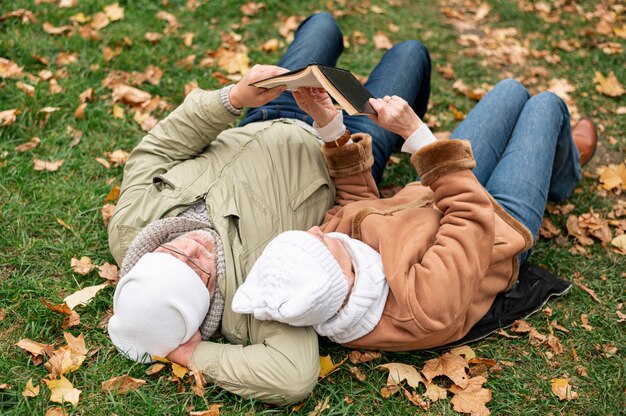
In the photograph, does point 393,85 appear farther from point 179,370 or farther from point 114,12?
point 114,12

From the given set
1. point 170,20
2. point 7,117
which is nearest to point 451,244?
point 7,117

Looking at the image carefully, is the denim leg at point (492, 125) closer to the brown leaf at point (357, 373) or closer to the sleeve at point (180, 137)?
the brown leaf at point (357, 373)

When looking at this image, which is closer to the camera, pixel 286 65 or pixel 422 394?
pixel 422 394

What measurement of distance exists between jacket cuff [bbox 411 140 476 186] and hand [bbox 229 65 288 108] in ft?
2.81

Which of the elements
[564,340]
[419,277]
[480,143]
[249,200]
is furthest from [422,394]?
[480,143]

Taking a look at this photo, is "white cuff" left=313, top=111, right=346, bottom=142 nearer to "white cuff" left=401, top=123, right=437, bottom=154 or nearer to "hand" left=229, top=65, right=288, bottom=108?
"hand" left=229, top=65, right=288, bottom=108

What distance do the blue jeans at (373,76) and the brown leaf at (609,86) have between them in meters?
2.02

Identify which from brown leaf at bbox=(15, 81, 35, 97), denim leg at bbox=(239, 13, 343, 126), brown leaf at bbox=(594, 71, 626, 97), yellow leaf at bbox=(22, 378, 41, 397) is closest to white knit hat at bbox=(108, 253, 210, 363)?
yellow leaf at bbox=(22, 378, 41, 397)

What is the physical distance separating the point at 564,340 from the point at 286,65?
7.78 ft

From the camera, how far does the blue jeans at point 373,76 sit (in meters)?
3.50

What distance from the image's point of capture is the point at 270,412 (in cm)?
257

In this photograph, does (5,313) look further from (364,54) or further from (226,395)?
(364,54)

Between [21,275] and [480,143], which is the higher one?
[480,143]

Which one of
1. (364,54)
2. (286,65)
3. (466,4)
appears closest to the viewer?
(286,65)
